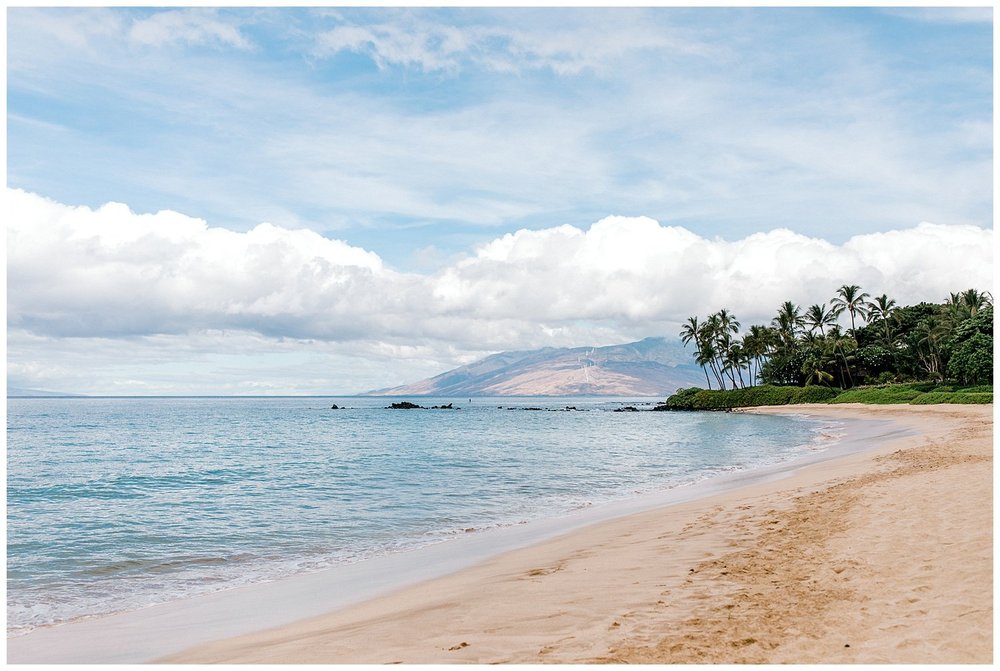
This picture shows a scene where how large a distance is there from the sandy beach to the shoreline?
31 millimetres

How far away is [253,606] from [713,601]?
6711 millimetres

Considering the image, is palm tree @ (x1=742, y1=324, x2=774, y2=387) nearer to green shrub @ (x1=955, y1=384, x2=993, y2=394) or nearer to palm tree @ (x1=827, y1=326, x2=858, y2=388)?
palm tree @ (x1=827, y1=326, x2=858, y2=388)

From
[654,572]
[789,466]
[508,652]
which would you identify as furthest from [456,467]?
→ [508,652]

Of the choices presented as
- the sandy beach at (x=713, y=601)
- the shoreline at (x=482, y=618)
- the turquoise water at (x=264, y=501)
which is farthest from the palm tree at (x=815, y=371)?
the shoreline at (x=482, y=618)

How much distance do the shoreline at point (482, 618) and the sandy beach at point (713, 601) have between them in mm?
31

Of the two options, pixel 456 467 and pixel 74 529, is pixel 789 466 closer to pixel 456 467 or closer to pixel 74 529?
pixel 456 467

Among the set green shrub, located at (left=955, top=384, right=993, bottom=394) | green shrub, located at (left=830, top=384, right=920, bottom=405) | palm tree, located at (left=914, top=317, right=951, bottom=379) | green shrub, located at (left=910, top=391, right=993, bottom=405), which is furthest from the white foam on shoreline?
palm tree, located at (left=914, top=317, right=951, bottom=379)

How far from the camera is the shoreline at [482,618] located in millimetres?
6656

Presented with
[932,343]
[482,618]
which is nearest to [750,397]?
[932,343]

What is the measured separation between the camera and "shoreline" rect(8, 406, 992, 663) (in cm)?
666

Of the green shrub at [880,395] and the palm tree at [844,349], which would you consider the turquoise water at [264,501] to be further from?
the palm tree at [844,349]

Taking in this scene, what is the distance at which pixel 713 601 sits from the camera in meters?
7.65

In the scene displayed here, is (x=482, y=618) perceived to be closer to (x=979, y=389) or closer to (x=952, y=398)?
(x=952, y=398)

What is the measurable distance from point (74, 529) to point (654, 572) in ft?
52.1
